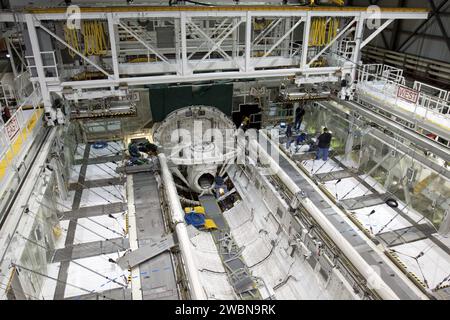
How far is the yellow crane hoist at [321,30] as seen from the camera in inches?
379

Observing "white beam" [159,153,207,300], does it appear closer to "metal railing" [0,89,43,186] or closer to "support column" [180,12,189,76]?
"support column" [180,12,189,76]

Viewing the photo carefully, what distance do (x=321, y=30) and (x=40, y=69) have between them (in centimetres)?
718

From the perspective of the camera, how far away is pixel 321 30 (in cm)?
973

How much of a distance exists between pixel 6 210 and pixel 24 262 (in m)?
0.89

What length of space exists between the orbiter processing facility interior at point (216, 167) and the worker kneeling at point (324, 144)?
1.6 inches

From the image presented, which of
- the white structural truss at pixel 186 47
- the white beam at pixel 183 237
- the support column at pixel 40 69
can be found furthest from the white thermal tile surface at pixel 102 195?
the white structural truss at pixel 186 47

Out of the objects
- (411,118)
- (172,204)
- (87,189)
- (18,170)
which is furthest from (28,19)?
(411,118)

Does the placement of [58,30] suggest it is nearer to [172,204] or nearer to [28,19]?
[28,19]

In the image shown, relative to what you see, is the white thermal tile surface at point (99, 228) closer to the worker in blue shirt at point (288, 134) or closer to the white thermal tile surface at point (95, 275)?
the white thermal tile surface at point (95, 275)

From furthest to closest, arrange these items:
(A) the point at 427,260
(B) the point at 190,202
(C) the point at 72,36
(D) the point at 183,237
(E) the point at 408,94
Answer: (B) the point at 190,202 < (E) the point at 408,94 < (C) the point at 72,36 < (A) the point at 427,260 < (D) the point at 183,237

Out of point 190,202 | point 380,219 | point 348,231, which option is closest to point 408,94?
point 380,219

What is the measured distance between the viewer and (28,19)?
24.2 feet

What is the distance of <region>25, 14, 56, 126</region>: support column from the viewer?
7.45m

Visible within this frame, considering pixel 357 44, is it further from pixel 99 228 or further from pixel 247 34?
pixel 99 228
